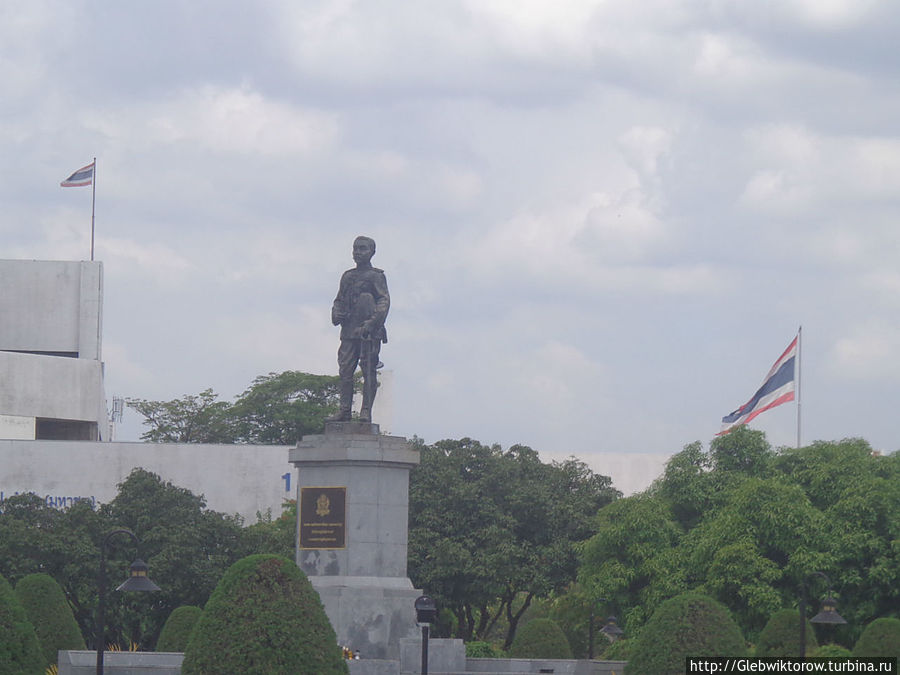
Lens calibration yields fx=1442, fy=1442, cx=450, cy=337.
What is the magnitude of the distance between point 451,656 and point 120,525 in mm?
23815

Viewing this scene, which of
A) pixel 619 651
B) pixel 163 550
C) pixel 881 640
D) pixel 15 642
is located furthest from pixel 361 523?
pixel 163 550

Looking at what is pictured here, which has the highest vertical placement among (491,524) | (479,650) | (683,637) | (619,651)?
(491,524)

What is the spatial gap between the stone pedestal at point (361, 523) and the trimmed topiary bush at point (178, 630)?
13.1 feet

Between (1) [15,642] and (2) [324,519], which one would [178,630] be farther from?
(1) [15,642]

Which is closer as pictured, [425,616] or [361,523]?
[425,616]

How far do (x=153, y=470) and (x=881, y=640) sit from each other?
49694 millimetres

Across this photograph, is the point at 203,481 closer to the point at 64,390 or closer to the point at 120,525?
the point at 64,390

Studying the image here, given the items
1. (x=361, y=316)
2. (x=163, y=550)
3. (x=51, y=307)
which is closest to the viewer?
(x=361, y=316)

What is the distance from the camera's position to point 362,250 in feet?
106

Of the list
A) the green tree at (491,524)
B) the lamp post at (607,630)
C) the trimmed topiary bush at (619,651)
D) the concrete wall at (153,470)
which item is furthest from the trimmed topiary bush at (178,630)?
the concrete wall at (153,470)

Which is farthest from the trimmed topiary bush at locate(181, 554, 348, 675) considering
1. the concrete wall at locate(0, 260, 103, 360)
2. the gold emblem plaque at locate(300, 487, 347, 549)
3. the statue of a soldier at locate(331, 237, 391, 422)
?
the concrete wall at locate(0, 260, 103, 360)

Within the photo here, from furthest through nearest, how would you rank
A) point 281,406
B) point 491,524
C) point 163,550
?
point 281,406
point 491,524
point 163,550

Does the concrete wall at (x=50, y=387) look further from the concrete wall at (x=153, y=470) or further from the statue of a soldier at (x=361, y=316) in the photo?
the statue of a soldier at (x=361, y=316)

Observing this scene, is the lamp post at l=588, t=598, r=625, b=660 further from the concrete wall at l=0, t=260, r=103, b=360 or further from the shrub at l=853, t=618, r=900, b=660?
the concrete wall at l=0, t=260, r=103, b=360
